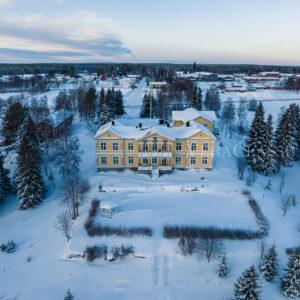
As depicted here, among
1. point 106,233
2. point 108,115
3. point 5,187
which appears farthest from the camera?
point 108,115

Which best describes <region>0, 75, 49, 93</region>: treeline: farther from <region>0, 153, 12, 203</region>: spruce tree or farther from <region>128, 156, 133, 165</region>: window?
<region>0, 153, 12, 203</region>: spruce tree

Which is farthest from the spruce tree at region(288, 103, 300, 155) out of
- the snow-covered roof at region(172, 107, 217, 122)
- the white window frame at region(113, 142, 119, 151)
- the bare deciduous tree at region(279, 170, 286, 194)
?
the white window frame at region(113, 142, 119, 151)

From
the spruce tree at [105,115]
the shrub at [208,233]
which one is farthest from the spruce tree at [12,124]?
the shrub at [208,233]

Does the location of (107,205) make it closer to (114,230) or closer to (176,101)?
(114,230)

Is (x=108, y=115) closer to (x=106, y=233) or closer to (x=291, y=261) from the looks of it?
(x=106, y=233)

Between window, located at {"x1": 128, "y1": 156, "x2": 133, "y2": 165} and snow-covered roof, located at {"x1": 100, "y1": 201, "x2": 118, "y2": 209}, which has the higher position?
window, located at {"x1": 128, "y1": 156, "x2": 133, "y2": 165}

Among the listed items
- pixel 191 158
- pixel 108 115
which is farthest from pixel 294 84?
pixel 191 158
